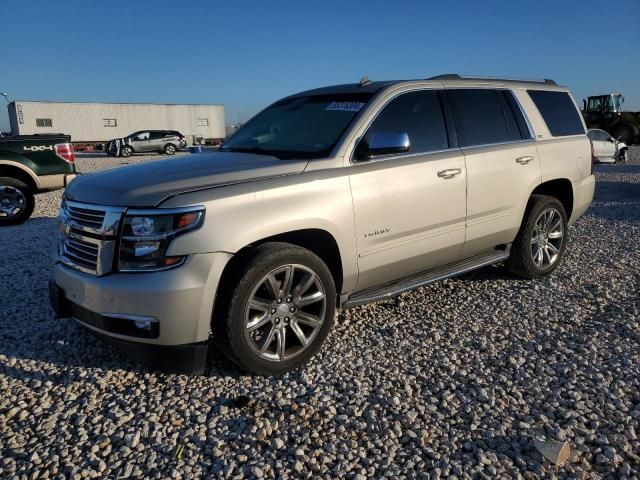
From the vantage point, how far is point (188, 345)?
115 inches

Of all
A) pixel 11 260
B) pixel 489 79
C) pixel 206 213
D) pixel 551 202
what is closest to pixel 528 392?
pixel 206 213

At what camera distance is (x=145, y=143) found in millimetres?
30422

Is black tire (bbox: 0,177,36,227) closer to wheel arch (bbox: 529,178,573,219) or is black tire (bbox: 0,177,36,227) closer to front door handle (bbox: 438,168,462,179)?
front door handle (bbox: 438,168,462,179)

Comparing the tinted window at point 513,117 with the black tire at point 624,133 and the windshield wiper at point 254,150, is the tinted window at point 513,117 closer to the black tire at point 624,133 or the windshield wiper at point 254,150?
the windshield wiper at point 254,150

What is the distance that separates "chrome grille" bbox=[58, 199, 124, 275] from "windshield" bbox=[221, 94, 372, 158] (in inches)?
50.7

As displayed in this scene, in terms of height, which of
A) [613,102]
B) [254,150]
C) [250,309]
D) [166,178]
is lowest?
[250,309]

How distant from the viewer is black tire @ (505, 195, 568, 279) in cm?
480

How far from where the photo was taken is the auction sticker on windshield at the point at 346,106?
3742 mm

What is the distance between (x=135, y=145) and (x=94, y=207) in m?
29.3

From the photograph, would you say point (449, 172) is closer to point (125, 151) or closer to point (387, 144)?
point (387, 144)

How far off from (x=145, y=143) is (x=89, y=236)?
2947 cm

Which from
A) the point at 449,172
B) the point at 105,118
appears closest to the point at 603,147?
the point at 449,172

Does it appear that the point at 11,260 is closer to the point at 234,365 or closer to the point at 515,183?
the point at 234,365

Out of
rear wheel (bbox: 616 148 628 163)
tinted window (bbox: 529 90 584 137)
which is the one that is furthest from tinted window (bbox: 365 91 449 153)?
rear wheel (bbox: 616 148 628 163)
